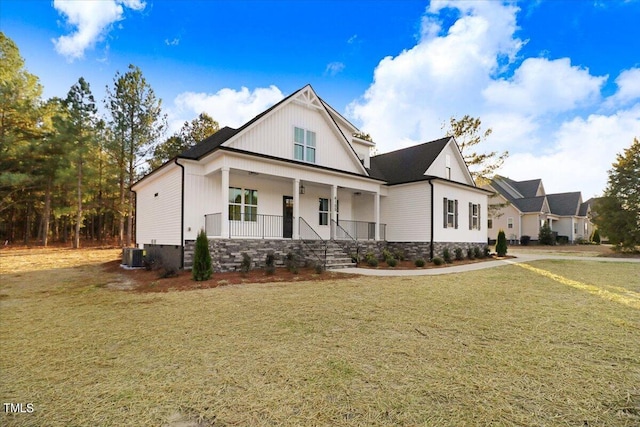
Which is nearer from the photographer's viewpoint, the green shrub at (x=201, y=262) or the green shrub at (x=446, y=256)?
the green shrub at (x=201, y=262)

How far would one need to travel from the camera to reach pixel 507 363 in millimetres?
3367

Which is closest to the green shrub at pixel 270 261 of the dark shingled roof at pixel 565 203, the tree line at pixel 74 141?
the tree line at pixel 74 141

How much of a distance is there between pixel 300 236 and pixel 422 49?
10095 mm

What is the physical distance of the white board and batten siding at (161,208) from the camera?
12539 millimetres

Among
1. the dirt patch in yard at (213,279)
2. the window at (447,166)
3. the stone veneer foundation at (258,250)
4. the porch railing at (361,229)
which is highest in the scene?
the window at (447,166)

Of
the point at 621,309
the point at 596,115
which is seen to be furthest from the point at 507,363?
the point at 596,115

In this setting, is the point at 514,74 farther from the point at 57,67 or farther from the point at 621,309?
the point at 57,67

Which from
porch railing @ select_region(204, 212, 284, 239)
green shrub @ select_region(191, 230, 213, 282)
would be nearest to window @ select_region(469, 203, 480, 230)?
porch railing @ select_region(204, 212, 284, 239)

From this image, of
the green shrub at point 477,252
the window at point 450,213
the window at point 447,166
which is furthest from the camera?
the window at point 447,166

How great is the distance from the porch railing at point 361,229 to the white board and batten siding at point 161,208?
8.34 metres

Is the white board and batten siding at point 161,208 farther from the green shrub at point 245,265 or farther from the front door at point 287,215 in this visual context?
the front door at point 287,215

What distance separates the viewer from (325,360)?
11.5 ft

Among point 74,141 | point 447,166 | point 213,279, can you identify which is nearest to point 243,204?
point 213,279

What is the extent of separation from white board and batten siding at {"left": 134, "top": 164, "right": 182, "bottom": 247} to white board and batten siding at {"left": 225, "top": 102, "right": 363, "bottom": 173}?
318 cm
